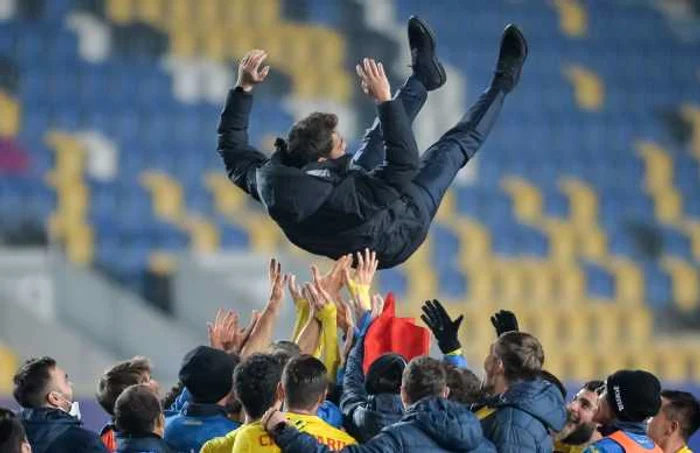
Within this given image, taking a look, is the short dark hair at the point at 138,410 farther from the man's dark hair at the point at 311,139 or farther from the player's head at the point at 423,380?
the man's dark hair at the point at 311,139

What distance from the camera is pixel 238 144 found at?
22.1ft

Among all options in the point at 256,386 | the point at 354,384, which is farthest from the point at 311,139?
the point at 256,386

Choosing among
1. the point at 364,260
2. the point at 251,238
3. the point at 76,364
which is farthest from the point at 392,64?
the point at 364,260

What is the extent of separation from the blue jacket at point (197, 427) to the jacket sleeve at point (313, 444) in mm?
636

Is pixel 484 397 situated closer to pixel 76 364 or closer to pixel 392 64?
pixel 76 364

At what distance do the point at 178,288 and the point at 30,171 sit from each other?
2097 mm

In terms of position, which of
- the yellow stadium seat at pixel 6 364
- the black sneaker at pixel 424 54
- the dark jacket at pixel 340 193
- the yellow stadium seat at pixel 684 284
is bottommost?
the dark jacket at pixel 340 193

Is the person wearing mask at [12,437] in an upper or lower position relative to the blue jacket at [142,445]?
lower

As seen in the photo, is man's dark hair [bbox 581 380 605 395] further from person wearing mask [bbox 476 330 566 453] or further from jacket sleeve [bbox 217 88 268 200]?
jacket sleeve [bbox 217 88 268 200]

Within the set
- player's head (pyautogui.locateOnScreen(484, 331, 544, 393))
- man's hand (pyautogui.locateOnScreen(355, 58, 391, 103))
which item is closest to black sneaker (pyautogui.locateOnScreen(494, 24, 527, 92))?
man's hand (pyautogui.locateOnScreen(355, 58, 391, 103))

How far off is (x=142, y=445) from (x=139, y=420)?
0.08 meters

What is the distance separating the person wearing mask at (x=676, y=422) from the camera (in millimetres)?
6070

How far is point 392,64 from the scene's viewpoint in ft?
59.2

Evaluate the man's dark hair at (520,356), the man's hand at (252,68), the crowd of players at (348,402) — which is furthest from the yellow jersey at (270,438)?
the man's hand at (252,68)
